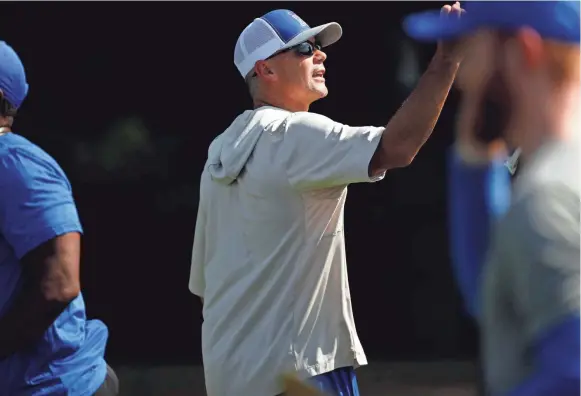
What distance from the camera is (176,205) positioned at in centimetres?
802

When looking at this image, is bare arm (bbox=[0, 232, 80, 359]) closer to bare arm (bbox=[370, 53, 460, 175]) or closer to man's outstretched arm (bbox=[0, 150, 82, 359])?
man's outstretched arm (bbox=[0, 150, 82, 359])

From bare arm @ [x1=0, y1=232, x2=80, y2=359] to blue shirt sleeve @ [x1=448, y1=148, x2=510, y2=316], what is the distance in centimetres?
158

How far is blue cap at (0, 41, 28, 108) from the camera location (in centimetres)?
373

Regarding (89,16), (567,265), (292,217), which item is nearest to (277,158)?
(292,217)

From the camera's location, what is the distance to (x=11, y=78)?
374cm

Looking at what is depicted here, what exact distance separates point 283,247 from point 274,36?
0.66 meters

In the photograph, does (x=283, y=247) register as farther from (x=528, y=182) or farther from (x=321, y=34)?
(x=528, y=182)

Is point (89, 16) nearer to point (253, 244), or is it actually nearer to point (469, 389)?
point (469, 389)

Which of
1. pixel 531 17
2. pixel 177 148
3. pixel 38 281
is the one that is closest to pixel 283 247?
pixel 38 281

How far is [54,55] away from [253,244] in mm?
4479

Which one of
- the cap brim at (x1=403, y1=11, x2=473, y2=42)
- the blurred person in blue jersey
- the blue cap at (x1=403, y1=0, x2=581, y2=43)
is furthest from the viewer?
the cap brim at (x1=403, y1=11, x2=473, y2=42)

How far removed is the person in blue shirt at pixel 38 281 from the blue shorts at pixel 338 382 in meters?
0.61

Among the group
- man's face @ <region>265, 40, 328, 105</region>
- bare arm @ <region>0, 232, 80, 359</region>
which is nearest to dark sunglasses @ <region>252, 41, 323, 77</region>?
man's face @ <region>265, 40, 328, 105</region>

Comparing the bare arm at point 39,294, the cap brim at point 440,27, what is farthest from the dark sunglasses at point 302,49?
the cap brim at point 440,27
